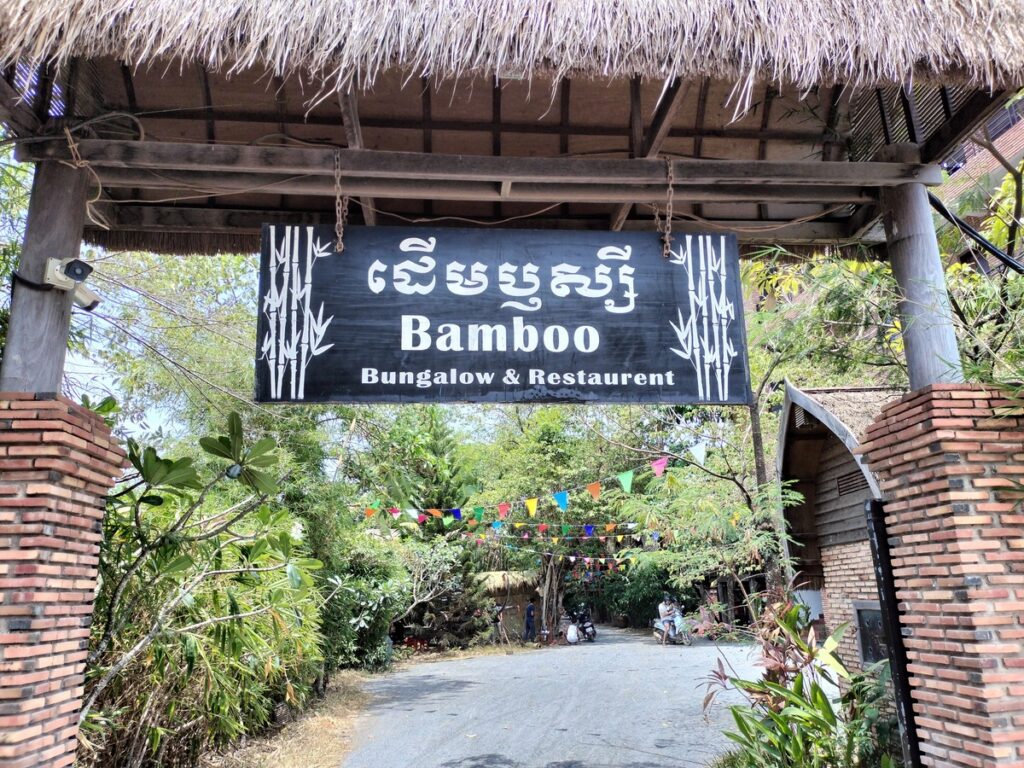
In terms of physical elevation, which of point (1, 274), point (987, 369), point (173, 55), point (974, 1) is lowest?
point (987, 369)

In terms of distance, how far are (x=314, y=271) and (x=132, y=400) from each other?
7.38m

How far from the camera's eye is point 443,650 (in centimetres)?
2156

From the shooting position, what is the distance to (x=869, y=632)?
24.8 ft

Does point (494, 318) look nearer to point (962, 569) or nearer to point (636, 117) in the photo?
point (636, 117)

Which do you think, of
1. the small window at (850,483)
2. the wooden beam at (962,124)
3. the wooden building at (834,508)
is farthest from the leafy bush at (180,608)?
the small window at (850,483)

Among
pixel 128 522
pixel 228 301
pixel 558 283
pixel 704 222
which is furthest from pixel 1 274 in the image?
pixel 228 301

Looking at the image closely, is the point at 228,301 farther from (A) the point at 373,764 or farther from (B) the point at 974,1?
(B) the point at 974,1

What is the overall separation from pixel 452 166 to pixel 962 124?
2.65m

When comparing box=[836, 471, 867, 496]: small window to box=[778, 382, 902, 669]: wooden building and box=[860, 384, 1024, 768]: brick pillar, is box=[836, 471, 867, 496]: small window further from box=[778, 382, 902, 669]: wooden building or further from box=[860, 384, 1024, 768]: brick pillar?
box=[860, 384, 1024, 768]: brick pillar

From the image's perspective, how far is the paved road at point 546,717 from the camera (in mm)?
8445

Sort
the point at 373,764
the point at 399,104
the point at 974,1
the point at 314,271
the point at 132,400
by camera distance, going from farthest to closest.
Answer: the point at 132,400
the point at 373,764
the point at 399,104
the point at 314,271
the point at 974,1

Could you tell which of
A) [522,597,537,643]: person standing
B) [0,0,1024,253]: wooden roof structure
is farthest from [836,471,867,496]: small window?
[522,597,537,643]: person standing

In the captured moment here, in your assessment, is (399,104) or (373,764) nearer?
(399,104)

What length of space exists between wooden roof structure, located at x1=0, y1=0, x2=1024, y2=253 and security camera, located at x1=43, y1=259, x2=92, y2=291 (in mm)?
595
